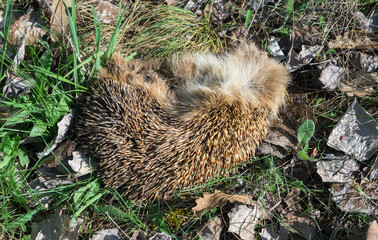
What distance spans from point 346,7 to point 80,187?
4.14 metres

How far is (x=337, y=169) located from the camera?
397cm

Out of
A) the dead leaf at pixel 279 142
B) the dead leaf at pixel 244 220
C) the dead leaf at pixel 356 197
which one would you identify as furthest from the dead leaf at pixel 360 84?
the dead leaf at pixel 244 220

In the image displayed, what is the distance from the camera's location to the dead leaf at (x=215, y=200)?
3777mm

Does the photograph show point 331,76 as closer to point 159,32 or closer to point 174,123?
point 174,123

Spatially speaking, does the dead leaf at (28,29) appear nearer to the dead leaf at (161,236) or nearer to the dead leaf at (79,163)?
the dead leaf at (79,163)

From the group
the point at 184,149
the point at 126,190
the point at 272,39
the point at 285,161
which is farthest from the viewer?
the point at 272,39

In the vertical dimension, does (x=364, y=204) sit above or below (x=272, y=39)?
below

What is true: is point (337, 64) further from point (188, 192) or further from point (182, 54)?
point (188, 192)

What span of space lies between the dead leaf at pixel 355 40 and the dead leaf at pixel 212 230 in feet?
9.00

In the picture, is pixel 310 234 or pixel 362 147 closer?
pixel 310 234

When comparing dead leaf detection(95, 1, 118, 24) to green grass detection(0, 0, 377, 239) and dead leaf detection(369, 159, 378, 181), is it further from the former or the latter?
dead leaf detection(369, 159, 378, 181)

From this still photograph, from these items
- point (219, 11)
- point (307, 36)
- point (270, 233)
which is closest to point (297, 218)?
point (270, 233)

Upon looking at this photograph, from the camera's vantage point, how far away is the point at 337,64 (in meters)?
4.36

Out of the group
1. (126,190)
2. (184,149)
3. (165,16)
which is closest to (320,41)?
(165,16)
